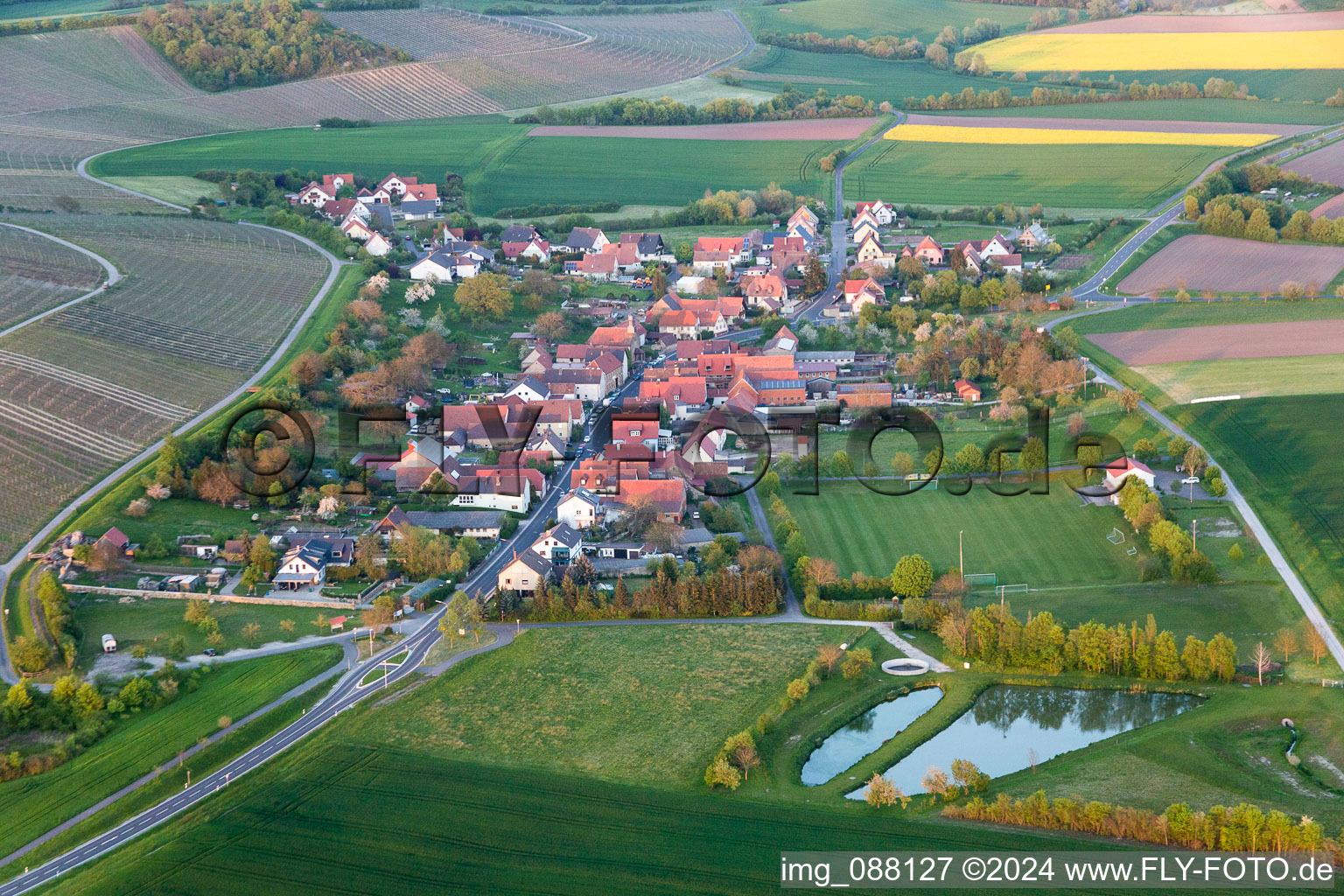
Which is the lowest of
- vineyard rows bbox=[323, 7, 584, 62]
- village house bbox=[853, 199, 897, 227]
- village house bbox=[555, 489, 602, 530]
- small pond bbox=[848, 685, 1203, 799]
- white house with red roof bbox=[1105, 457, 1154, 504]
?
small pond bbox=[848, 685, 1203, 799]

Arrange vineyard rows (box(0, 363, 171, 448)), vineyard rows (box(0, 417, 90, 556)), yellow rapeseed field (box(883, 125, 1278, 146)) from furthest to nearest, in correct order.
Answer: yellow rapeseed field (box(883, 125, 1278, 146)), vineyard rows (box(0, 363, 171, 448)), vineyard rows (box(0, 417, 90, 556))

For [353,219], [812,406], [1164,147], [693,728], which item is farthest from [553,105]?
[693,728]

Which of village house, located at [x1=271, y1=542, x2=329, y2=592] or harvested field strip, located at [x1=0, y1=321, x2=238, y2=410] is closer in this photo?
village house, located at [x1=271, y1=542, x2=329, y2=592]

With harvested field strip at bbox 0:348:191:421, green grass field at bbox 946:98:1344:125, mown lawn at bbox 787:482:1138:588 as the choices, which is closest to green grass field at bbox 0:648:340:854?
mown lawn at bbox 787:482:1138:588

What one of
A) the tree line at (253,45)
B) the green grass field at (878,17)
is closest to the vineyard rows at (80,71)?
the tree line at (253,45)

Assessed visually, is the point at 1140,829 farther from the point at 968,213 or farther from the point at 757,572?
the point at 968,213

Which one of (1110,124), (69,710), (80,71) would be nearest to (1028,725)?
(69,710)

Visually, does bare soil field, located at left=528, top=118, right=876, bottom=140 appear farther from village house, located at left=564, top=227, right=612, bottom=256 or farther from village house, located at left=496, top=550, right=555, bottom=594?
village house, located at left=496, top=550, right=555, bottom=594
